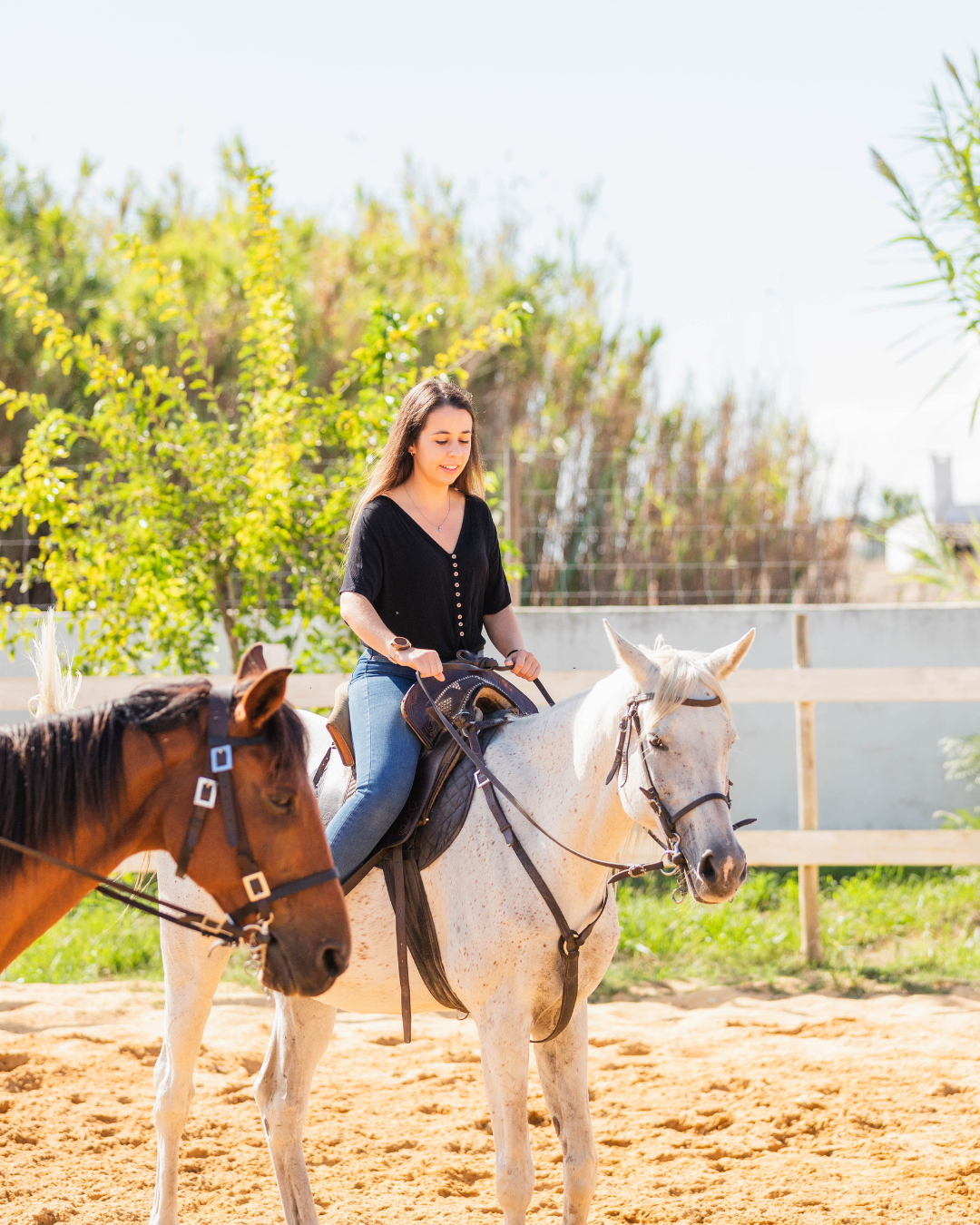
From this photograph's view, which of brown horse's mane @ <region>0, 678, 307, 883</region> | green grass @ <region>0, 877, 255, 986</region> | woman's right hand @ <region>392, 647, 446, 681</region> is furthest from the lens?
green grass @ <region>0, 877, 255, 986</region>

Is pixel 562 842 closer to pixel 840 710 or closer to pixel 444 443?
pixel 444 443

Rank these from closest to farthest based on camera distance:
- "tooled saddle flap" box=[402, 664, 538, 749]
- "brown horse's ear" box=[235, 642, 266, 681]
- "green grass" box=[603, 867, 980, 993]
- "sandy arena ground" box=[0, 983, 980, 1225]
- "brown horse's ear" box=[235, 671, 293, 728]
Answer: "brown horse's ear" box=[235, 671, 293, 728] → "brown horse's ear" box=[235, 642, 266, 681] → "tooled saddle flap" box=[402, 664, 538, 749] → "sandy arena ground" box=[0, 983, 980, 1225] → "green grass" box=[603, 867, 980, 993]

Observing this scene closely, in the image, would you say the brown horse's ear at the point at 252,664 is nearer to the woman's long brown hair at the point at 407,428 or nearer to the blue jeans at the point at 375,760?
the blue jeans at the point at 375,760

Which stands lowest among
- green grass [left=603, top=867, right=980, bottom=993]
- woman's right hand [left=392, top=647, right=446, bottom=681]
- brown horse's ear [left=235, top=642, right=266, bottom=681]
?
green grass [left=603, top=867, right=980, bottom=993]

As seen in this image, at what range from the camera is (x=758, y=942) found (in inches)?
261

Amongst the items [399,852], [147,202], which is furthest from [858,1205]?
[147,202]

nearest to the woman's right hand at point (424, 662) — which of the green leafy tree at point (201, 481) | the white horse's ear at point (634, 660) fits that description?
the white horse's ear at point (634, 660)

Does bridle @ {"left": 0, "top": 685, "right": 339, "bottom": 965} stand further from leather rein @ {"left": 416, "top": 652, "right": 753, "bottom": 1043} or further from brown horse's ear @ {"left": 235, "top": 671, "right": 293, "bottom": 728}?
leather rein @ {"left": 416, "top": 652, "right": 753, "bottom": 1043}

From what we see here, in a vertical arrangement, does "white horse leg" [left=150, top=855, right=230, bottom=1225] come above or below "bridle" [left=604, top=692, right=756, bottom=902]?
below

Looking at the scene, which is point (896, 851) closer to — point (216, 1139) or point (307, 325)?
point (216, 1139)

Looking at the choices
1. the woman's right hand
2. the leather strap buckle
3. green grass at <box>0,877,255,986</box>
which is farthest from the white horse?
green grass at <box>0,877,255,986</box>

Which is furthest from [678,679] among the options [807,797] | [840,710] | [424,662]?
[840,710]

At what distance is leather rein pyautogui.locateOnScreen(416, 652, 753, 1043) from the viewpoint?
2789 mm

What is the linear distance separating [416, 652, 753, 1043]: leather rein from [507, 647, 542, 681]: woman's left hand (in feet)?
0.43
